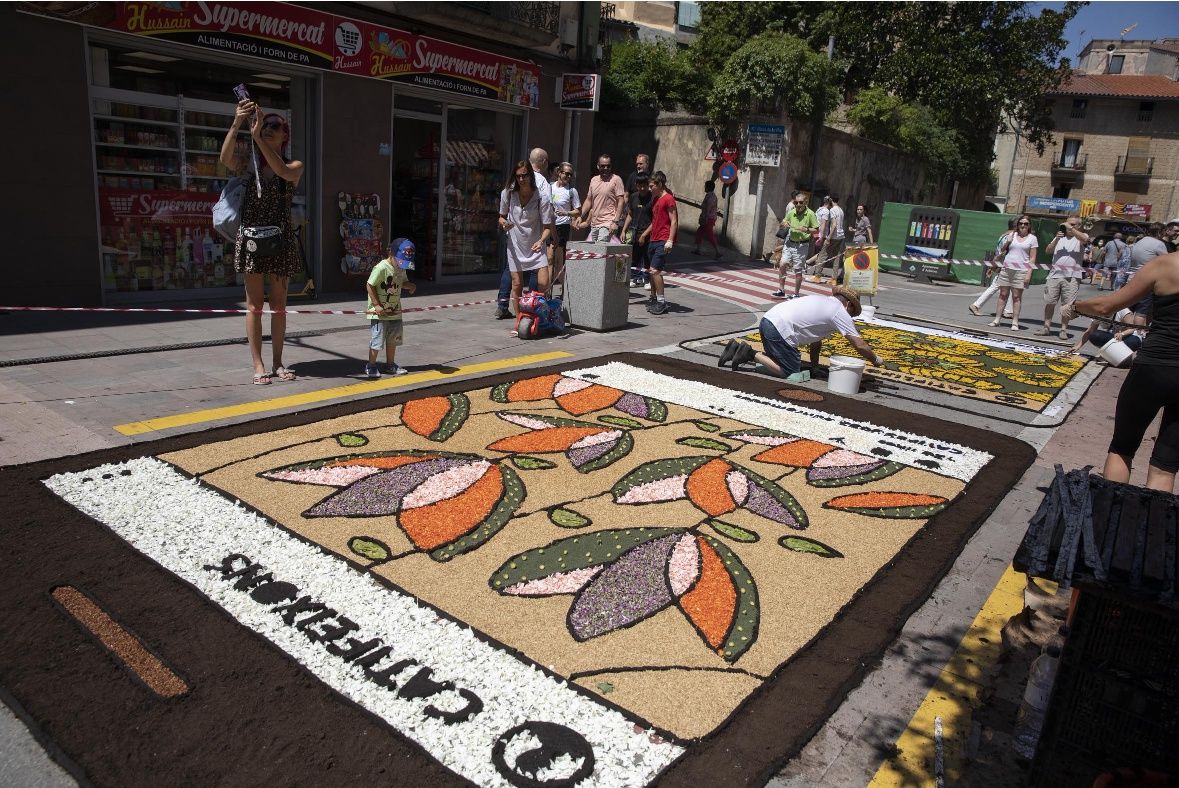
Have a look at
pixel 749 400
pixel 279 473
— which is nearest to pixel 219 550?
pixel 279 473

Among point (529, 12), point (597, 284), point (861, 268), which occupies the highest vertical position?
point (529, 12)

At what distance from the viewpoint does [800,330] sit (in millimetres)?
8602

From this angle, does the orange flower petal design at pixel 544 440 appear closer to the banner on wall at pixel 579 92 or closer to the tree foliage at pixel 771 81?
the banner on wall at pixel 579 92

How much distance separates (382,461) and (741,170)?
18.2 m

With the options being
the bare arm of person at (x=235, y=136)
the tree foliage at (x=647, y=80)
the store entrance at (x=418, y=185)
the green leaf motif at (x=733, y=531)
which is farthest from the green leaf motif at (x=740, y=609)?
the tree foliage at (x=647, y=80)

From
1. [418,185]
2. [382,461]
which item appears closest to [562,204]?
[418,185]

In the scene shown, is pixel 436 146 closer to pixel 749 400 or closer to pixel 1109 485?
pixel 749 400

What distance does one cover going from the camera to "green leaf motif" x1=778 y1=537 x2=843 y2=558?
4.60 meters

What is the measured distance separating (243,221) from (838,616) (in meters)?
5.38

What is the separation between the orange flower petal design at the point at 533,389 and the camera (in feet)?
23.8

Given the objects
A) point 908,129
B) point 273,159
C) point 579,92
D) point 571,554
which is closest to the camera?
point 571,554

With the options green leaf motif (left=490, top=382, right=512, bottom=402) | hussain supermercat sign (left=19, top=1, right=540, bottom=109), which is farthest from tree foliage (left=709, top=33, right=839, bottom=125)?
green leaf motif (left=490, top=382, right=512, bottom=402)

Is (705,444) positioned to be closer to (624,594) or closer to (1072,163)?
(624,594)

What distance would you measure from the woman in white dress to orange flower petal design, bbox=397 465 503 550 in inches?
202
